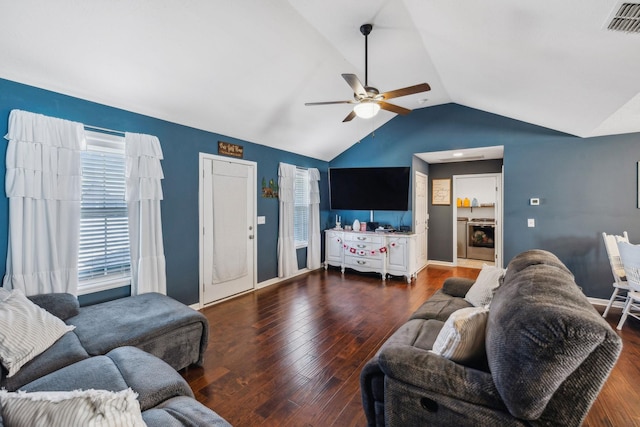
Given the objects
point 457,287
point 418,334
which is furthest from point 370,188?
point 418,334

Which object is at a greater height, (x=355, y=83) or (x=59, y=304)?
(x=355, y=83)

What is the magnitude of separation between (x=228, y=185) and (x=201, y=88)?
1.41 metres

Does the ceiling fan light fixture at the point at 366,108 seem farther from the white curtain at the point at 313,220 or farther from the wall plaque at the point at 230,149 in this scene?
the white curtain at the point at 313,220

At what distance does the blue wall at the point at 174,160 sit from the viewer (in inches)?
94.8

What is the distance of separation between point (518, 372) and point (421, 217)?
510 cm

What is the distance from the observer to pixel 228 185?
418 centimetres

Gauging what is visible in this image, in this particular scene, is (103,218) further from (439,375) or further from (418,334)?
(439,375)

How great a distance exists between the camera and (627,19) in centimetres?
173

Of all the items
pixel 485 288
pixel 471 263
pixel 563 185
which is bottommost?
pixel 471 263

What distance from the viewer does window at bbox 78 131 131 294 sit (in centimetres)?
281

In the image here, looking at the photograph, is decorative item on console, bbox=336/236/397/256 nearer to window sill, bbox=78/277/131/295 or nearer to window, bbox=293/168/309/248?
window, bbox=293/168/309/248

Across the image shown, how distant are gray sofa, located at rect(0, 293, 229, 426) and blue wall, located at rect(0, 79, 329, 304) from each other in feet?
2.36

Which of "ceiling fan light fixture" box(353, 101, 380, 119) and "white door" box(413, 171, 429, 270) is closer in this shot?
"ceiling fan light fixture" box(353, 101, 380, 119)

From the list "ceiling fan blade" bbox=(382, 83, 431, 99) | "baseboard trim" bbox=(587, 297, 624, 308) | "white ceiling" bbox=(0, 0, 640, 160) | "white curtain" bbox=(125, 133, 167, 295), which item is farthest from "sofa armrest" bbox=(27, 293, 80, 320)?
"baseboard trim" bbox=(587, 297, 624, 308)
